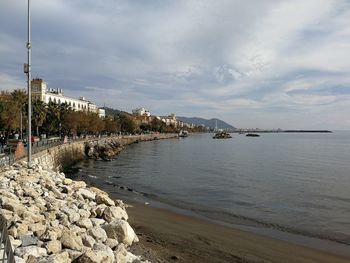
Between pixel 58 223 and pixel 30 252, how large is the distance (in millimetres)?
3111

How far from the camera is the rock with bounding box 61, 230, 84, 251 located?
1005 centimetres

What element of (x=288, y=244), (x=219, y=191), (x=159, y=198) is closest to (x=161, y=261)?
(x=288, y=244)

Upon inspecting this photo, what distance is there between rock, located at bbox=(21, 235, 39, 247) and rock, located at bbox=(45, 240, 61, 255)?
1.23 ft

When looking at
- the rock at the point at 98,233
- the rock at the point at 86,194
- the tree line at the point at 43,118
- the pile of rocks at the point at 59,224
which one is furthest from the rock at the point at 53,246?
the tree line at the point at 43,118

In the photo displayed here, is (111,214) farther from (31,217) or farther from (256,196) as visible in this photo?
(256,196)

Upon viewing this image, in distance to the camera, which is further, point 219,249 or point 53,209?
point 219,249

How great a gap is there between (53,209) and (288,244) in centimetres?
1012

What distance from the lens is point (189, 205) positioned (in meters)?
23.9

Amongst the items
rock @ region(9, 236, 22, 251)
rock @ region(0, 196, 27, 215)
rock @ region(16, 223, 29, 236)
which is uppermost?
rock @ region(0, 196, 27, 215)

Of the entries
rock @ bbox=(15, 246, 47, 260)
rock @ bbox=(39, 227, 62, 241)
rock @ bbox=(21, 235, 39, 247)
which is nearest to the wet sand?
rock @ bbox=(39, 227, 62, 241)

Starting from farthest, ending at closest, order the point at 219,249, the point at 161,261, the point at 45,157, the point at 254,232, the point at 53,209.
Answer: the point at 45,157, the point at 254,232, the point at 219,249, the point at 53,209, the point at 161,261

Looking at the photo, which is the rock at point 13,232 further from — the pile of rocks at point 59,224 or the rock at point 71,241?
the rock at point 71,241

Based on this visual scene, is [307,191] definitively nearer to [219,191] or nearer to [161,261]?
[219,191]

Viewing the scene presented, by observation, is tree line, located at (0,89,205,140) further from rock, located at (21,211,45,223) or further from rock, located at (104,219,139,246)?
rock, located at (104,219,139,246)
